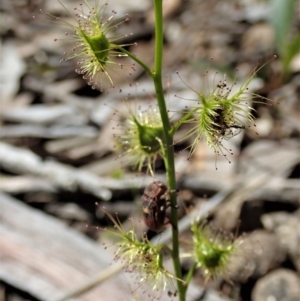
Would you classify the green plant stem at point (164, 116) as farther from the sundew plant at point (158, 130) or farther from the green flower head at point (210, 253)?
the green flower head at point (210, 253)

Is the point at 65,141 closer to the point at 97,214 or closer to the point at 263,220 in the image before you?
the point at 97,214

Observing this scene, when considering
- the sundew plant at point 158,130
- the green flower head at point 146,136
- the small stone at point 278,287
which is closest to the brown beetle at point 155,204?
the sundew plant at point 158,130

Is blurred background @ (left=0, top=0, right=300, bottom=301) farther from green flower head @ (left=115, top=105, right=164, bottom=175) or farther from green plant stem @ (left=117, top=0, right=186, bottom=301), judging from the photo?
green plant stem @ (left=117, top=0, right=186, bottom=301)

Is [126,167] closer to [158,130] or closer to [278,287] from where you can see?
[278,287]

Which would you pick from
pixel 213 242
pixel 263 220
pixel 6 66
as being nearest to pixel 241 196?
pixel 263 220

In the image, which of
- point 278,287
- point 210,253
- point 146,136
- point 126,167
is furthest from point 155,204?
point 126,167
